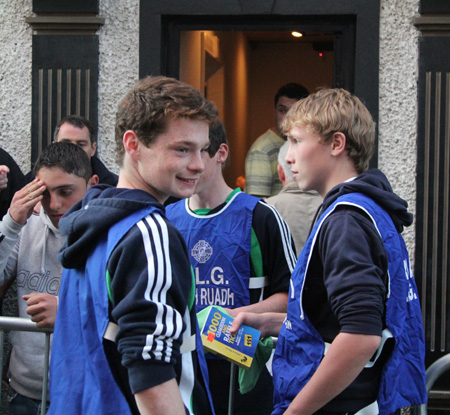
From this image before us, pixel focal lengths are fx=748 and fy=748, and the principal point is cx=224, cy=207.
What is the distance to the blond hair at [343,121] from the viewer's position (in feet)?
7.78

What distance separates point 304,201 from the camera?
3994 mm

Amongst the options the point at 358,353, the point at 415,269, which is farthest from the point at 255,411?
the point at 415,269

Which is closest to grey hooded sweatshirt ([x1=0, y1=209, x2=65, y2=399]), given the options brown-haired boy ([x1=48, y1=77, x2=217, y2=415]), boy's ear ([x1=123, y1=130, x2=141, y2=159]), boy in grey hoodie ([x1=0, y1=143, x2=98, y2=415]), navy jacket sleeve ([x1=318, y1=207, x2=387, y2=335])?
boy in grey hoodie ([x1=0, y1=143, x2=98, y2=415])

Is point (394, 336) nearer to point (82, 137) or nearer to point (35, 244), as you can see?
point (35, 244)

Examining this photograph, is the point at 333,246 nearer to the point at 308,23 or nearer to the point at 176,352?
the point at 176,352

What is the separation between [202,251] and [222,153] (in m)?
0.45

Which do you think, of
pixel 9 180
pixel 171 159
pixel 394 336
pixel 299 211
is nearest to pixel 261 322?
pixel 394 336

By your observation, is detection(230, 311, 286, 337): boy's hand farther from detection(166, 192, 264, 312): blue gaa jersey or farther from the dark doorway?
the dark doorway

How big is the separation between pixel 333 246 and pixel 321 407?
464 millimetres

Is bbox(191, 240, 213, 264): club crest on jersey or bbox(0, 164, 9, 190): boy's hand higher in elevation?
bbox(0, 164, 9, 190): boy's hand

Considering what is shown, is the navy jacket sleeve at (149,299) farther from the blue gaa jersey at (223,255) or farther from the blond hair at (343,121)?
the blue gaa jersey at (223,255)

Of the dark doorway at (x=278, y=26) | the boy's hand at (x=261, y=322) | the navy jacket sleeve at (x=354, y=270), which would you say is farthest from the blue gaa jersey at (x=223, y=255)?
the dark doorway at (x=278, y=26)

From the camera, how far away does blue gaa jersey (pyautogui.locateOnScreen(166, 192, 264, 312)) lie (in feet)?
9.55

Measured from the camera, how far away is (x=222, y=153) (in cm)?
312
